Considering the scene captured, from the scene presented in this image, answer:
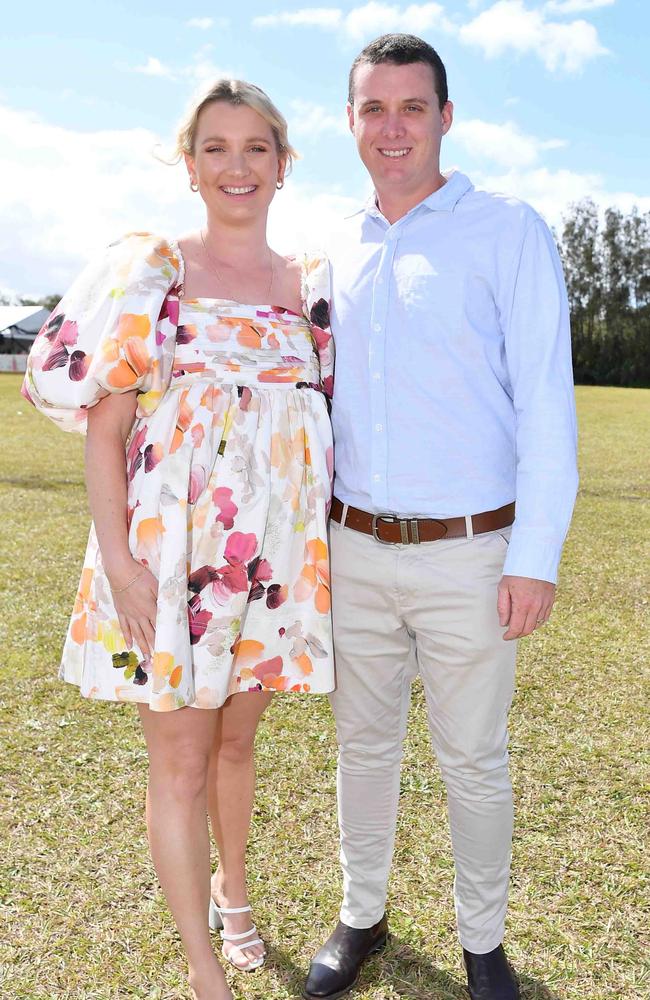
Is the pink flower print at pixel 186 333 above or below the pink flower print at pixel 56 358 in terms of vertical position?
above

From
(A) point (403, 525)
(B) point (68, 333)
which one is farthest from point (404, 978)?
(B) point (68, 333)

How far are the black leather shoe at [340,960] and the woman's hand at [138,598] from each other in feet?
3.51

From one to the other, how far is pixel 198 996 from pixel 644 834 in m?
1.83

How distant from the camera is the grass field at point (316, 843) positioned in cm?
275

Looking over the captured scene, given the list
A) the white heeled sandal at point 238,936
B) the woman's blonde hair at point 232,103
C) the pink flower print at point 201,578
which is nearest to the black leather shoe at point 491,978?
the white heeled sandal at point 238,936

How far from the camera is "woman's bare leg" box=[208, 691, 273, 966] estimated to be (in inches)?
106

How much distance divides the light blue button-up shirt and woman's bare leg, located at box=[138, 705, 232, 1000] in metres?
0.76

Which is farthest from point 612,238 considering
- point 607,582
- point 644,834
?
point 644,834

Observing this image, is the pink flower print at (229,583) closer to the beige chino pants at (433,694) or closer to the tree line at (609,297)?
the beige chino pants at (433,694)

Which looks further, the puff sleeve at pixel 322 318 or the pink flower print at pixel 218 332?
the puff sleeve at pixel 322 318

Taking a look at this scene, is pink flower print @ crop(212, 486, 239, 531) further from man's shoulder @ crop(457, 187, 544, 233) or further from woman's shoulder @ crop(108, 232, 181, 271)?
man's shoulder @ crop(457, 187, 544, 233)

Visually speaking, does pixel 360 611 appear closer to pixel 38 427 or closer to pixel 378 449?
pixel 378 449

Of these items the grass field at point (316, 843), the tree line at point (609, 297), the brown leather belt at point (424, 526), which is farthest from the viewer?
the tree line at point (609, 297)

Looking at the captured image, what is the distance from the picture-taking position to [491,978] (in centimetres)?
260
